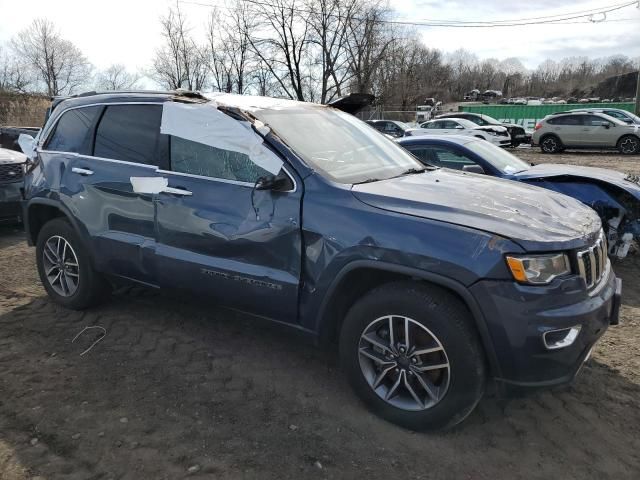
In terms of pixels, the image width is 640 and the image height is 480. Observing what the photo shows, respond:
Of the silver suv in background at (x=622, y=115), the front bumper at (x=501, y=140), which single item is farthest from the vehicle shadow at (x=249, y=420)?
the silver suv in background at (x=622, y=115)

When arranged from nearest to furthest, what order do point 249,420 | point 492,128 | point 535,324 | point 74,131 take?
point 535,324 < point 249,420 < point 74,131 < point 492,128

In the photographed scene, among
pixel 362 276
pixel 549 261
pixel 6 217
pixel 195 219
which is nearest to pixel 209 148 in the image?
pixel 195 219

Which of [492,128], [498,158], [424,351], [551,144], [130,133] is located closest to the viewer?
[424,351]

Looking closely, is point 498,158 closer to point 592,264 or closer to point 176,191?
point 592,264

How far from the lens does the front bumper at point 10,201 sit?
7191mm

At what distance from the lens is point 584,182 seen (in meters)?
5.76

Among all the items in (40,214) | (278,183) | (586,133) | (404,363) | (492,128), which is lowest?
(404,363)

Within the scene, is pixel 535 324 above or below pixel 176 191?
below

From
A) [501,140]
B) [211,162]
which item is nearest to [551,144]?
[501,140]

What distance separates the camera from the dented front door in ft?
10.2

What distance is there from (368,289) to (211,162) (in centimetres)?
135

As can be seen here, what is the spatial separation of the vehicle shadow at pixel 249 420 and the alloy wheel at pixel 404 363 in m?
0.20

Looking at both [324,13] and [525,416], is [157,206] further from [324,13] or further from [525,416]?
[324,13]

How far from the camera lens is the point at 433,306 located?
2678 millimetres
